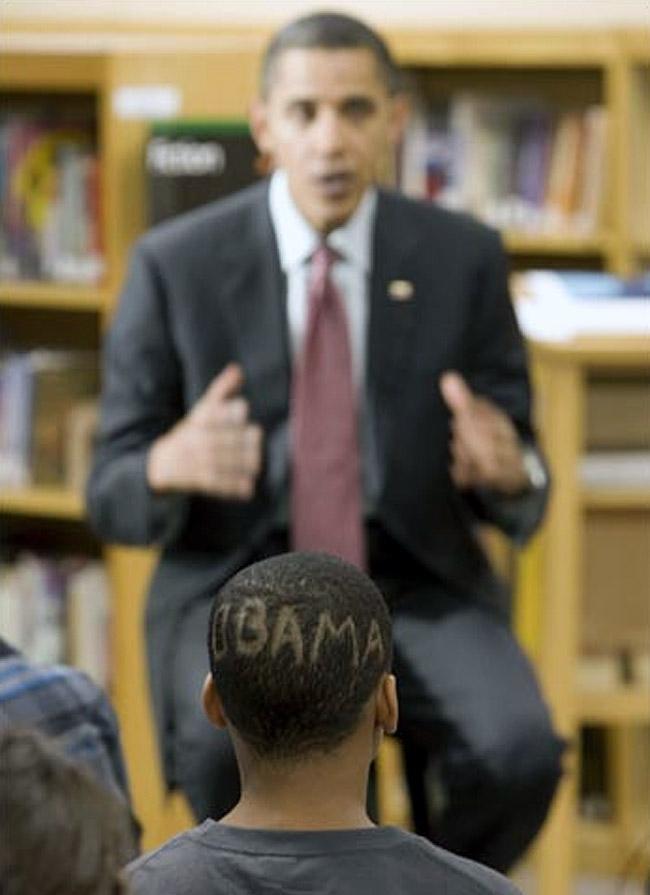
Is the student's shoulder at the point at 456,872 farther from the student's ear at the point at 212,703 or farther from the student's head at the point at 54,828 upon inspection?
the student's head at the point at 54,828

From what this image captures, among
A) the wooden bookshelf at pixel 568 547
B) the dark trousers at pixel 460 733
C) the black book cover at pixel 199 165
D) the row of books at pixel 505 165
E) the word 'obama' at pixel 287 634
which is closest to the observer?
the word 'obama' at pixel 287 634

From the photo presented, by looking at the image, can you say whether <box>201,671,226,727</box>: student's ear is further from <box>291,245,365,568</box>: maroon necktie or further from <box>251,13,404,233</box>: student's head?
<box>251,13,404,233</box>: student's head

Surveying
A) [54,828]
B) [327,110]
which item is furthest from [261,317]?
[54,828]

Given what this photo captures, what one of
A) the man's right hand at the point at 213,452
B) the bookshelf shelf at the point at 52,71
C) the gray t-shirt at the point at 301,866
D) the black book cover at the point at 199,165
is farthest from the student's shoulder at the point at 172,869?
the bookshelf shelf at the point at 52,71

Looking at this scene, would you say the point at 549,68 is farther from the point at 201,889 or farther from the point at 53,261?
the point at 201,889

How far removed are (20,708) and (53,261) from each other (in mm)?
2191

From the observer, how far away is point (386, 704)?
172cm

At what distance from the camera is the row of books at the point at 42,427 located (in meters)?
3.97

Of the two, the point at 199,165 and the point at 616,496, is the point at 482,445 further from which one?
the point at 199,165

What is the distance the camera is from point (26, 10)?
14.4 feet

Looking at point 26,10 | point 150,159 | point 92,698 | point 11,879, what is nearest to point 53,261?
point 150,159

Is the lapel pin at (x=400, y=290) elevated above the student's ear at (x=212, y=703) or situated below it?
above

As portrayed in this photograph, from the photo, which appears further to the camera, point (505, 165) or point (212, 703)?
point (505, 165)

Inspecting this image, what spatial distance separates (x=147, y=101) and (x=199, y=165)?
0.59 feet
